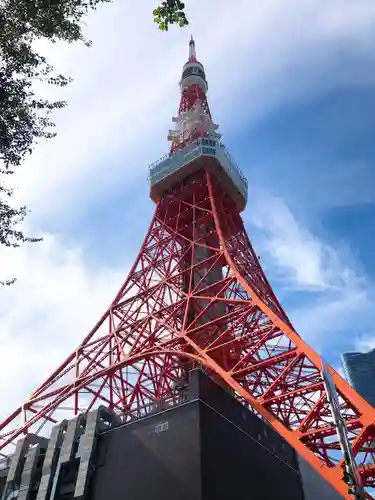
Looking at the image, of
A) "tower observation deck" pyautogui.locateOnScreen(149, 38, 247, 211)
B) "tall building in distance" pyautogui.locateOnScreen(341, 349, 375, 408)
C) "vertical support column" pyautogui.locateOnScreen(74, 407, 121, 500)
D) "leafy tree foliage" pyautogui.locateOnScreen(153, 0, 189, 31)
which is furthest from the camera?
"tall building in distance" pyautogui.locateOnScreen(341, 349, 375, 408)

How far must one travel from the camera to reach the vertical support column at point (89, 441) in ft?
37.2

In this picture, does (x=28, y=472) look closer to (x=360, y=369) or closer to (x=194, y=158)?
(x=194, y=158)

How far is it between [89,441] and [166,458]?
8.18ft

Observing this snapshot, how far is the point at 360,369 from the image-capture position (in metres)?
76.9

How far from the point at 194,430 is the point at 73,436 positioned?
3.85 meters

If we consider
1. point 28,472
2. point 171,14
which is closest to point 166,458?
point 28,472

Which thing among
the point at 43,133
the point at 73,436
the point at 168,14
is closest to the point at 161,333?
the point at 73,436

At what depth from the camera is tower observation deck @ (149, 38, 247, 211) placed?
22469mm

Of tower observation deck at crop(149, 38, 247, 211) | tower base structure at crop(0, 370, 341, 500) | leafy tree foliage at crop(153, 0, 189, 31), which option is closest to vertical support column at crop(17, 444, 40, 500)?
tower base structure at crop(0, 370, 341, 500)

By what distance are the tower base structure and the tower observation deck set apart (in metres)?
12.6

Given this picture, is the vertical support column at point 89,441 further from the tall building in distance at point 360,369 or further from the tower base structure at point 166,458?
the tall building in distance at point 360,369

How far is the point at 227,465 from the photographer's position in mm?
10805

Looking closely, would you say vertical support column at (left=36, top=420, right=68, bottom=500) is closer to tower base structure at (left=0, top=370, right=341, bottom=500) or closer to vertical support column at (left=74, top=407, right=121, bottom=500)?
tower base structure at (left=0, top=370, right=341, bottom=500)

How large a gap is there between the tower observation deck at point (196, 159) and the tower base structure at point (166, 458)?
12.6m
